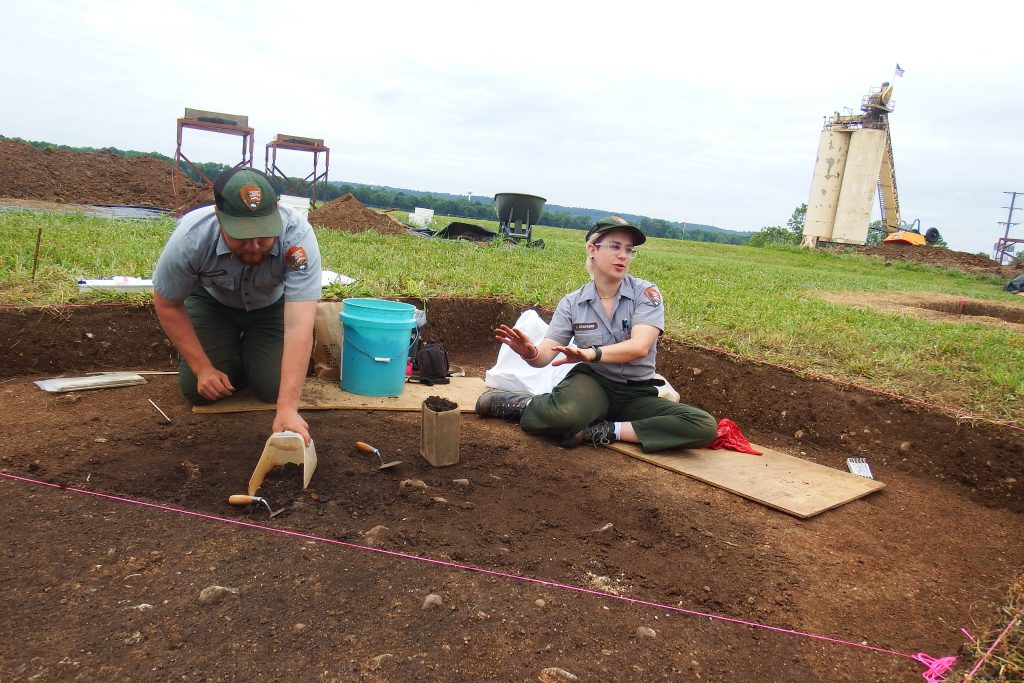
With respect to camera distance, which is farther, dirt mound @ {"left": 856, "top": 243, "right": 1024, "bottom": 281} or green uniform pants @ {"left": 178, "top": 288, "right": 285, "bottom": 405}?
dirt mound @ {"left": 856, "top": 243, "right": 1024, "bottom": 281}

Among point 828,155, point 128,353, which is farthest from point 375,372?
point 828,155

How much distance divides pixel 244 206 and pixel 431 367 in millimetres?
2281

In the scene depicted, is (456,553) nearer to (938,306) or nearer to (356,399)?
(356,399)

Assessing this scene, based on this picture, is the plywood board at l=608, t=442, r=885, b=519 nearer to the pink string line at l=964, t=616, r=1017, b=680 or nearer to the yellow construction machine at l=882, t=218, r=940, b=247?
the pink string line at l=964, t=616, r=1017, b=680

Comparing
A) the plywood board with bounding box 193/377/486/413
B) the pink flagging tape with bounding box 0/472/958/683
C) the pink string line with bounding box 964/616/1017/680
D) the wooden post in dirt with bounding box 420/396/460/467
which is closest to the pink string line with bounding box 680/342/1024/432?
the plywood board with bounding box 193/377/486/413

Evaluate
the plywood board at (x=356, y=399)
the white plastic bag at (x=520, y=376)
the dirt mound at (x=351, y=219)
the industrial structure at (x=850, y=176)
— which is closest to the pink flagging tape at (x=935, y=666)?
the plywood board at (x=356, y=399)

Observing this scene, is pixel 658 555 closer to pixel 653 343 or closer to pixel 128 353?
pixel 653 343

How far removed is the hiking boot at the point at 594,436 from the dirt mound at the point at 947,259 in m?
17.8

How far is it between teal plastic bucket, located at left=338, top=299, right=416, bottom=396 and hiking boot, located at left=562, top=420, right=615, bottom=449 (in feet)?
4.19

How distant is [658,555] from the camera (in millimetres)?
2674

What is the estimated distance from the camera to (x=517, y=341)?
3.44 meters

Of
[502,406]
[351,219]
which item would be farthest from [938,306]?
[351,219]

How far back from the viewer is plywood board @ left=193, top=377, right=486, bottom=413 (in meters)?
3.90

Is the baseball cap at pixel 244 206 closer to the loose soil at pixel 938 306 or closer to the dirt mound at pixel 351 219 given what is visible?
the loose soil at pixel 938 306
